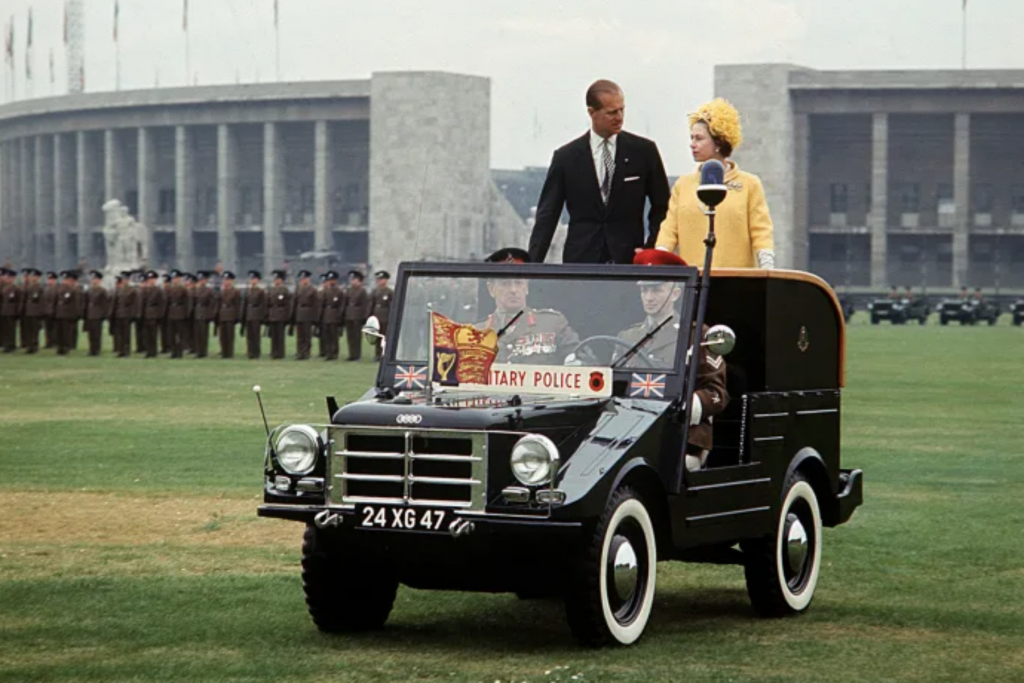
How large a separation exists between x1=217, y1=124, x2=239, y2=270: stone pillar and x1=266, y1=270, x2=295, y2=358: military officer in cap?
79122 millimetres

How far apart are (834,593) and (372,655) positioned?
2.92 m

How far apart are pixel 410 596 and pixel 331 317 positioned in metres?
30.4

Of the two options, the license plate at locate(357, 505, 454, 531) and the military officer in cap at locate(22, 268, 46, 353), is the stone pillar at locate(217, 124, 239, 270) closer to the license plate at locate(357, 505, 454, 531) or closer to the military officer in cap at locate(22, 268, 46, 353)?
the military officer in cap at locate(22, 268, 46, 353)

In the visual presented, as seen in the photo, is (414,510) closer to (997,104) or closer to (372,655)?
(372,655)

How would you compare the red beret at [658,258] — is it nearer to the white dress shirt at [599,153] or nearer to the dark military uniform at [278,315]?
the white dress shirt at [599,153]

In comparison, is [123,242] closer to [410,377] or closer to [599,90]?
[599,90]

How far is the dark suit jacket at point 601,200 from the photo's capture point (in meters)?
10.1

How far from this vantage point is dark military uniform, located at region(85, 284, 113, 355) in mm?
40562

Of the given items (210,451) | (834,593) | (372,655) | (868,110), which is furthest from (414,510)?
(868,110)

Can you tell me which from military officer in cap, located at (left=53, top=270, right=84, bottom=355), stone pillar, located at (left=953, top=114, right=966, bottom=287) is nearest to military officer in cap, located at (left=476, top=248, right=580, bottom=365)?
military officer in cap, located at (left=53, top=270, right=84, bottom=355)

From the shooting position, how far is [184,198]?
397 ft

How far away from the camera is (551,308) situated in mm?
8633

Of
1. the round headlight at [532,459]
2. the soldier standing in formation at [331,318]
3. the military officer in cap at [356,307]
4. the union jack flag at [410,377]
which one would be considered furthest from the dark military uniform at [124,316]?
the round headlight at [532,459]

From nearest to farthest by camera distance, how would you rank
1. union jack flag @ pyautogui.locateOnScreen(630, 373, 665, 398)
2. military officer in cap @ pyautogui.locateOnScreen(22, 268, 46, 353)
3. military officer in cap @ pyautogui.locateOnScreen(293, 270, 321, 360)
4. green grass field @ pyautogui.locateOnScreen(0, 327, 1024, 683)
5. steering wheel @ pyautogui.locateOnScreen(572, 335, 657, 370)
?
green grass field @ pyautogui.locateOnScreen(0, 327, 1024, 683)
union jack flag @ pyautogui.locateOnScreen(630, 373, 665, 398)
steering wheel @ pyautogui.locateOnScreen(572, 335, 657, 370)
military officer in cap @ pyautogui.locateOnScreen(293, 270, 321, 360)
military officer in cap @ pyautogui.locateOnScreen(22, 268, 46, 353)
